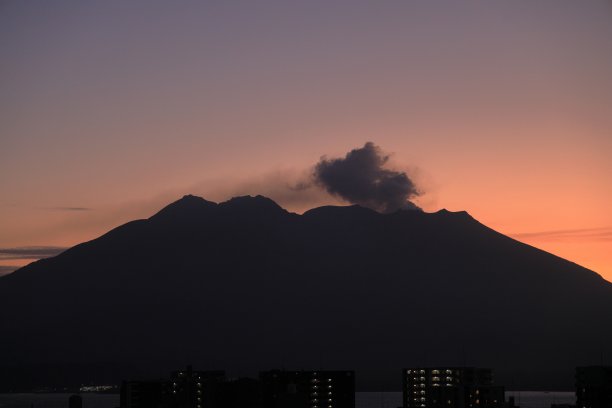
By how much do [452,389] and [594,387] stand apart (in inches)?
479

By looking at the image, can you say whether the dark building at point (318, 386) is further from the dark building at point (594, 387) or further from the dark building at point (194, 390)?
the dark building at point (594, 387)

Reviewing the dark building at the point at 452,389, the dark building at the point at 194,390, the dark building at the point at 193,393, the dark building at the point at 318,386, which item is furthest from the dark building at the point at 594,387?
the dark building at the point at 194,390

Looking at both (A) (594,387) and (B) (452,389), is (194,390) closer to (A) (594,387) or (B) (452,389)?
(B) (452,389)

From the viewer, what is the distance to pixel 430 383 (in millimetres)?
116688

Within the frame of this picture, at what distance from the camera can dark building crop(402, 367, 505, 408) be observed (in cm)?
9762

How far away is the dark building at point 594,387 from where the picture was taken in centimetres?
9119

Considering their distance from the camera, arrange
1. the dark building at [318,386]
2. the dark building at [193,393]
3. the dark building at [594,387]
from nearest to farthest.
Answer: the dark building at [594,387] → the dark building at [193,393] → the dark building at [318,386]

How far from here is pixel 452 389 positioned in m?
99.2

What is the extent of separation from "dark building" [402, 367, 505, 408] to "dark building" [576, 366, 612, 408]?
6.64 metres

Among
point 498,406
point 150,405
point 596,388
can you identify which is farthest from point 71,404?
point 596,388

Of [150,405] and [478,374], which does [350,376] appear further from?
[150,405]

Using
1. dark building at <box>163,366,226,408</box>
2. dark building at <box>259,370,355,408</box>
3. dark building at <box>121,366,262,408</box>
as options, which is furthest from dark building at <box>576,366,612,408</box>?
dark building at <box>163,366,226,408</box>

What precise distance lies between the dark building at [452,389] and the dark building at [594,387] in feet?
21.8

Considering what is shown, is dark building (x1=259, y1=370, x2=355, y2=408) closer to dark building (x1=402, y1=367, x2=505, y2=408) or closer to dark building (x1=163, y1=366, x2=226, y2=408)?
dark building (x1=163, y1=366, x2=226, y2=408)
